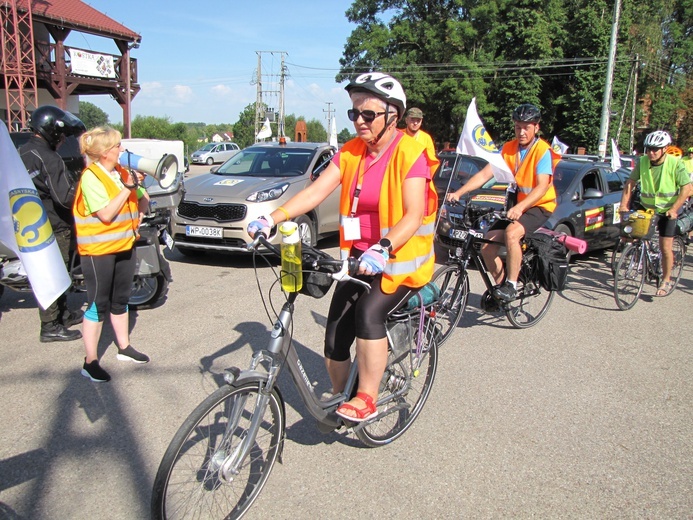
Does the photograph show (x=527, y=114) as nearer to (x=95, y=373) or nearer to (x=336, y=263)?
(x=336, y=263)

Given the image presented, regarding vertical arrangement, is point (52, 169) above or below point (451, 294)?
above

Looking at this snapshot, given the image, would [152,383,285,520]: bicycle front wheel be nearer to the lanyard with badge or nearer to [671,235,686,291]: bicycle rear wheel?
the lanyard with badge

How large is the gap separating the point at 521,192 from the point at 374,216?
3.02m

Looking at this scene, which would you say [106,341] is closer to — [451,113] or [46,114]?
[46,114]

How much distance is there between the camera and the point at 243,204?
785cm

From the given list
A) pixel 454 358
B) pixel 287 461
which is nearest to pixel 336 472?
pixel 287 461

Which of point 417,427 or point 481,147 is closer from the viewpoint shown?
point 417,427

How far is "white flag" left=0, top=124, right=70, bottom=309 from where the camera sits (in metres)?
2.61

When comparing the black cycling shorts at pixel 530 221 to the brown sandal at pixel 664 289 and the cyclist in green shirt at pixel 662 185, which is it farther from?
the brown sandal at pixel 664 289

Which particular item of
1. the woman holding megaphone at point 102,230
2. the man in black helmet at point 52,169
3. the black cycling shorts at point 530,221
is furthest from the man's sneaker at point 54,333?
the black cycling shorts at point 530,221

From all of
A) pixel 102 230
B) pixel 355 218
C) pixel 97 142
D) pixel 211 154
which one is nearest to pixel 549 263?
pixel 355 218

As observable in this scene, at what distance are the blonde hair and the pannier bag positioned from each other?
3.91 meters

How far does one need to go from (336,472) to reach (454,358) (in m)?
2.07

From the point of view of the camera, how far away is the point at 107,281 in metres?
4.21
